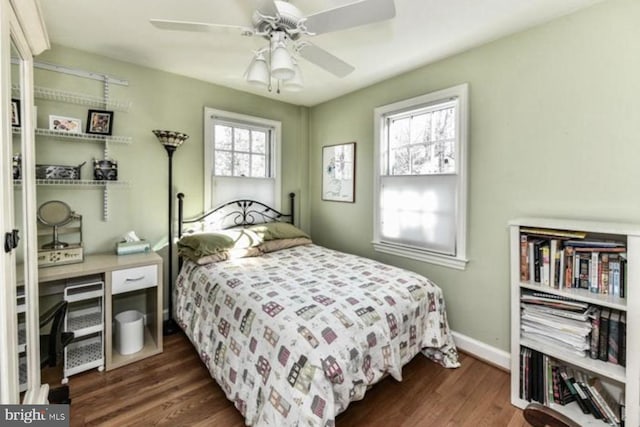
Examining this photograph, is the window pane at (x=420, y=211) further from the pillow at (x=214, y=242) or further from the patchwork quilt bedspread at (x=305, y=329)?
the pillow at (x=214, y=242)

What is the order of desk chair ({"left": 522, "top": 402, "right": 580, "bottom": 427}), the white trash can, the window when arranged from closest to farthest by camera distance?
desk chair ({"left": 522, "top": 402, "right": 580, "bottom": 427}) < the white trash can < the window

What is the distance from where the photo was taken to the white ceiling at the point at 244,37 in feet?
5.97

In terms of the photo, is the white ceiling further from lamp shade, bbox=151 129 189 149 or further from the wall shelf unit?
lamp shade, bbox=151 129 189 149

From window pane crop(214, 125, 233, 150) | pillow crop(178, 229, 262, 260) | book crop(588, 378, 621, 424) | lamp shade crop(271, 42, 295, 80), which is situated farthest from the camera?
window pane crop(214, 125, 233, 150)

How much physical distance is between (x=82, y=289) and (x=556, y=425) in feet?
8.98

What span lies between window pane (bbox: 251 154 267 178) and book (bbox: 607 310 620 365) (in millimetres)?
3204

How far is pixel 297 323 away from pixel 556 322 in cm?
153

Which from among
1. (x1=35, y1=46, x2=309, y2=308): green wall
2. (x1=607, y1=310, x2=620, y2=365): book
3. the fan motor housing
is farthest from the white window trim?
(x1=607, y1=310, x2=620, y2=365): book

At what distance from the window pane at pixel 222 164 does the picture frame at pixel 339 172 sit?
1.16m

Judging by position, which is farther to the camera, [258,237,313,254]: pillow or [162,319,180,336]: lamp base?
[258,237,313,254]: pillow

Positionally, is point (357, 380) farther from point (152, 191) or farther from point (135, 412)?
point (152, 191)

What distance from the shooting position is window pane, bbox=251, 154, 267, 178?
11.5 feet

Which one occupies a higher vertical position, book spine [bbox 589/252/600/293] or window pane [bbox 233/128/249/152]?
window pane [bbox 233/128/249/152]

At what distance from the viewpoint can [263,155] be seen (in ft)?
11.8
